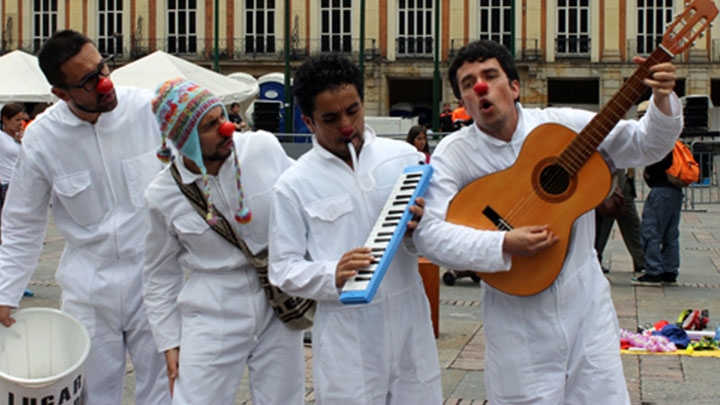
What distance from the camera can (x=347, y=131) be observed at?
12.2 feet

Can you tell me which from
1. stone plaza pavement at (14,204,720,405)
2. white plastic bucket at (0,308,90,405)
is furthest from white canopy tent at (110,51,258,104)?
white plastic bucket at (0,308,90,405)

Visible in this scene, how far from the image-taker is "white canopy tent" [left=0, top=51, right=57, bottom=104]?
62.1 feet

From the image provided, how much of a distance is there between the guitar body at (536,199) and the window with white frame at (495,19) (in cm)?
4404

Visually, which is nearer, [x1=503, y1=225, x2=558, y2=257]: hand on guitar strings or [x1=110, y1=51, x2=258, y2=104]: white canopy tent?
[x1=503, y1=225, x2=558, y2=257]: hand on guitar strings

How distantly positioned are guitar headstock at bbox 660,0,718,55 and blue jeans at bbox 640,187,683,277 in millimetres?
7664

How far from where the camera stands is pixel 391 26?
4769 centimetres

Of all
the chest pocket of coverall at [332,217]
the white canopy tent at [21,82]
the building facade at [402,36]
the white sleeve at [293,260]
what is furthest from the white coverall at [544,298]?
the building facade at [402,36]

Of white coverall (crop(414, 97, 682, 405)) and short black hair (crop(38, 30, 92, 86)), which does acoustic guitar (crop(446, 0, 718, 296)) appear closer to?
white coverall (crop(414, 97, 682, 405))

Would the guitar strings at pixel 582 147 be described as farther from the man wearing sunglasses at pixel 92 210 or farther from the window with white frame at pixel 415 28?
the window with white frame at pixel 415 28

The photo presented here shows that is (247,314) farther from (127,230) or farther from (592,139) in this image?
(592,139)

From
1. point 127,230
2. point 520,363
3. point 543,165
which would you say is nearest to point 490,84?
point 543,165

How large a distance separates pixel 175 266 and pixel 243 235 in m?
0.35

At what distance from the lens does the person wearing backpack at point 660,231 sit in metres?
11.1

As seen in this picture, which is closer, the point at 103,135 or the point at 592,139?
the point at 592,139
